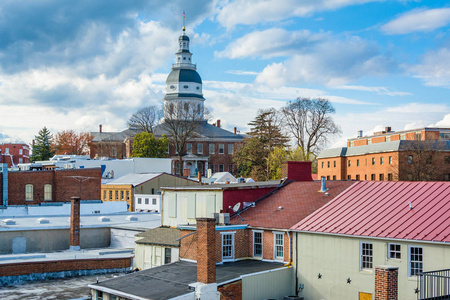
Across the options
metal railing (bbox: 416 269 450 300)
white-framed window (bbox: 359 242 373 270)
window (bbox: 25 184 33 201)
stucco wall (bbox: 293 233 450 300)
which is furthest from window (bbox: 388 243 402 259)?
window (bbox: 25 184 33 201)

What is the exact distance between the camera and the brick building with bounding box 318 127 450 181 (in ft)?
223

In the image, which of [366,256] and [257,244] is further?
[257,244]

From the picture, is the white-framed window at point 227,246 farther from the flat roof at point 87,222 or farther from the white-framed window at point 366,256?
the flat roof at point 87,222

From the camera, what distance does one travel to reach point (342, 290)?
80.7ft

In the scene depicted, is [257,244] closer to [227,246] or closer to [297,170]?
[227,246]

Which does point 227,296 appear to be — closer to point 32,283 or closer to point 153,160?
point 32,283

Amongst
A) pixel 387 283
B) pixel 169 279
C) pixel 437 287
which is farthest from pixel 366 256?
pixel 169 279

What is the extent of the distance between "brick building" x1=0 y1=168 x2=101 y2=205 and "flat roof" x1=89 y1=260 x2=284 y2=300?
3005cm

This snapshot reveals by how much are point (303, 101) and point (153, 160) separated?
2614cm

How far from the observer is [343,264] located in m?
24.6

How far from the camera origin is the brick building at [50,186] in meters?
52.3

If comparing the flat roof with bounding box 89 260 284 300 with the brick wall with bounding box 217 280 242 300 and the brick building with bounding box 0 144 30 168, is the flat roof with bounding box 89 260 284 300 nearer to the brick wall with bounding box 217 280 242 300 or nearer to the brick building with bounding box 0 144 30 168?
the brick wall with bounding box 217 280 242 300

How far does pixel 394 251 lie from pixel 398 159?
160ft

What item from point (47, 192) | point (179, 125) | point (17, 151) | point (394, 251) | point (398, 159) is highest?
point (179, 125)
